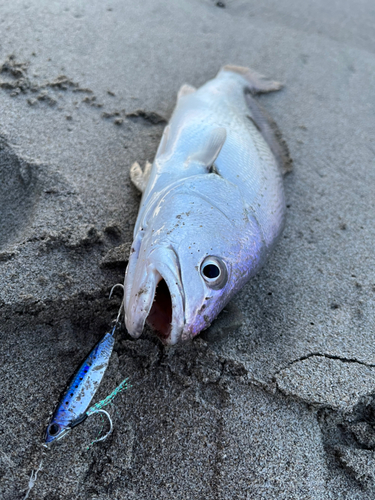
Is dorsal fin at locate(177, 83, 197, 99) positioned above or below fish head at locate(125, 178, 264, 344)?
above

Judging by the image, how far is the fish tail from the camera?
3.75 meters

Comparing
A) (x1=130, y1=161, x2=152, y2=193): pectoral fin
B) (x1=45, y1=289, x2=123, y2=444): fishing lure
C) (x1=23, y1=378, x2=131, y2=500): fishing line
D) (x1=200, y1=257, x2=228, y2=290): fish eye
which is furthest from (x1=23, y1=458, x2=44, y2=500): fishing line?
(x1=130, y1=161, x2=152, y2=193): pectoral fin

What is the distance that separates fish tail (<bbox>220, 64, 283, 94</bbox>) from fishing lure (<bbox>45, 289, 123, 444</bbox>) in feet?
9.96

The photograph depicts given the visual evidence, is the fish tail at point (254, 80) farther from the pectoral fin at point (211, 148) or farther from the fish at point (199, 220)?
the pectoral fin at point (211, 148)

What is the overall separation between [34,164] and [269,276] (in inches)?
69.0

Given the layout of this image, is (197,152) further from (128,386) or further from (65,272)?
(128,386)

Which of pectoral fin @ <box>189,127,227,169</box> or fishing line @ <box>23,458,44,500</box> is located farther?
pectoral fin @ <box>189,127,227,169</box>

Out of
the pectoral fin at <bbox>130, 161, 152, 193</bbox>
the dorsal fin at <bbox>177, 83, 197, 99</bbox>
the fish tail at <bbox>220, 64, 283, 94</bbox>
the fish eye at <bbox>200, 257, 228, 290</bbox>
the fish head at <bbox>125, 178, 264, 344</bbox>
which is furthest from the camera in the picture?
the fish tail at <bbox>220, 64, 283, 94</bbox>

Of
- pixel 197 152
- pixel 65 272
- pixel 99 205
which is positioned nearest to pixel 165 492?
pixel 65 272

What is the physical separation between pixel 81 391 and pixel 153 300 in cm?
57

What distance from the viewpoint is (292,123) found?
3.59 meters

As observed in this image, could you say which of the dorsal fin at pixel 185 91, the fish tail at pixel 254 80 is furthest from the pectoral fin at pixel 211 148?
the fish tail at pixel 254 80

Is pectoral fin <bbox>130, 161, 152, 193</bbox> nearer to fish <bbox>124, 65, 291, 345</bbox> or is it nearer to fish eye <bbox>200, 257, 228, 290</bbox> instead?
fish <bbox>124, 65, 291, 345</bbox>

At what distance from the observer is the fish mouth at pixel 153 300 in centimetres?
155
